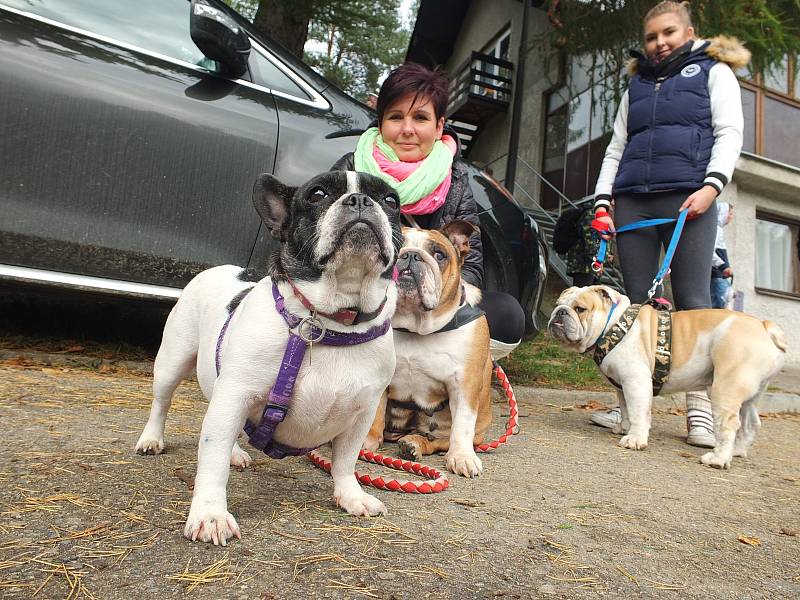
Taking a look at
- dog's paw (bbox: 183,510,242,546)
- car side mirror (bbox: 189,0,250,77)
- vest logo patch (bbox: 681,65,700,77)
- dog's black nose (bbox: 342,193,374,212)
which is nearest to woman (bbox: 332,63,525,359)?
car side mirror (bbox: 189,0,250,77)

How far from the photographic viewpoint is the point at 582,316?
12.0 feet

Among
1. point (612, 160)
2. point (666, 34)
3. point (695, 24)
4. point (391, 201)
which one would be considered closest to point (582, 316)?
point (612, 160)

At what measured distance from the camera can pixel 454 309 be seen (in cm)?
271

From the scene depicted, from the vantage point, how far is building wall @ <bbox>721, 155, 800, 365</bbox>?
10127mm

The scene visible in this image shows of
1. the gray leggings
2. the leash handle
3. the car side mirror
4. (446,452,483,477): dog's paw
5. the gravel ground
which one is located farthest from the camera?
the gray leggings

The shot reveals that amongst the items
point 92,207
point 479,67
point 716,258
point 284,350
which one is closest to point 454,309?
point 284,350

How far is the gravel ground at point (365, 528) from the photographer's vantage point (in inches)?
51.1

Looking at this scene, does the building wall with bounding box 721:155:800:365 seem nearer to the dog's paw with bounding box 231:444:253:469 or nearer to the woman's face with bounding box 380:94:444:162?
the woman's face with bounding box 380:94:444:162

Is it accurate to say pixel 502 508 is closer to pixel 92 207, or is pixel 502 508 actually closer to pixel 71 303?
pixel 92 207

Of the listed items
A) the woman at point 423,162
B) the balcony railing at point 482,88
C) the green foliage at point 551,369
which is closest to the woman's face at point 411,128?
the woman at point 423,162

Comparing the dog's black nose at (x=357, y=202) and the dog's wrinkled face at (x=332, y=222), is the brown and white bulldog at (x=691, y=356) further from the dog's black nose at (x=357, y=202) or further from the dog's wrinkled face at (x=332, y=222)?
the dog's black nose at (x=357, y=202)

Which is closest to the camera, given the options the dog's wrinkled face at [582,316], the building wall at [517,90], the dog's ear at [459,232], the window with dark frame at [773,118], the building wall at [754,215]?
the dog's ear at [459,232]

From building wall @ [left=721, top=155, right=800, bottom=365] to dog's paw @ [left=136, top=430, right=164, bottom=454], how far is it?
33.3 feet

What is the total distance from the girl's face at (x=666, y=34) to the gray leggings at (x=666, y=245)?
859mm
